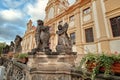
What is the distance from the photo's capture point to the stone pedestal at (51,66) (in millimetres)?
3624

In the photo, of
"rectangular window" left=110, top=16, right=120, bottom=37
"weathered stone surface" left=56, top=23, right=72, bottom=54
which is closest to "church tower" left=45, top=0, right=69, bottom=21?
"rectangular window" left=110, top=16, right=120, bottom=37

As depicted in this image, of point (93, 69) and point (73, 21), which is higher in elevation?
point (73, 21)

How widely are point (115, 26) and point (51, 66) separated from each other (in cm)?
901

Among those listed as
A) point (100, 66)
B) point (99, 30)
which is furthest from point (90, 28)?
point (100, 66)

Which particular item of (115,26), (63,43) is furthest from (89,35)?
(63,43)

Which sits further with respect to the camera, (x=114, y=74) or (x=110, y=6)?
(x=110, y=6)

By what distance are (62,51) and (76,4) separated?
1244 cm

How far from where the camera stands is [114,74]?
208 centimetres

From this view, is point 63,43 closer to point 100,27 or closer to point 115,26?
point 115,26

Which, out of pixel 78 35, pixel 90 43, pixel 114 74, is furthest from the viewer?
pixel 78 35

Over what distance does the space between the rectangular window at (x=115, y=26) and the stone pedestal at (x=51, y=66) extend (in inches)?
311

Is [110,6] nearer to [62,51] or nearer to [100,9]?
[100,9]

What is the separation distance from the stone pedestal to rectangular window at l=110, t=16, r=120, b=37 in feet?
25.9

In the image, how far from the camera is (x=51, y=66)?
395 centimetres
